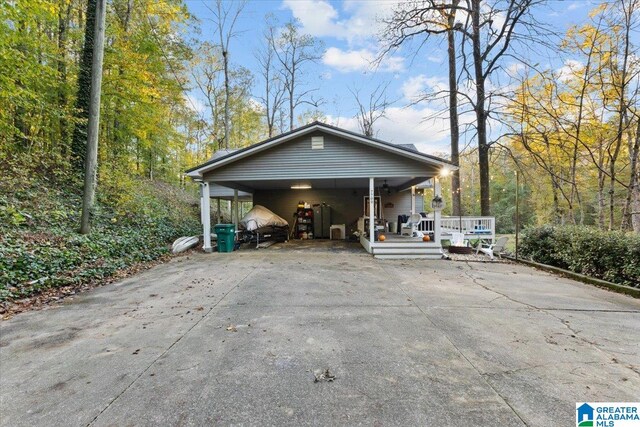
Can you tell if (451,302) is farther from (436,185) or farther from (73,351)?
(436,185)

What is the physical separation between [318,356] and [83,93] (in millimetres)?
11754

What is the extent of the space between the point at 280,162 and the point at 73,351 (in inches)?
280

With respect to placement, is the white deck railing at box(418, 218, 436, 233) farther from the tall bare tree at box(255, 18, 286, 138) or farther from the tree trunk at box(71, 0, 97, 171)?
the tall bare tree at box(255, 18, 286, 138)

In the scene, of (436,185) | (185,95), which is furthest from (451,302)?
(185,95)

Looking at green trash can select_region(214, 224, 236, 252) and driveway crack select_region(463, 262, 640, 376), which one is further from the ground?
green trash can select_region(214, 224, 236, 252)

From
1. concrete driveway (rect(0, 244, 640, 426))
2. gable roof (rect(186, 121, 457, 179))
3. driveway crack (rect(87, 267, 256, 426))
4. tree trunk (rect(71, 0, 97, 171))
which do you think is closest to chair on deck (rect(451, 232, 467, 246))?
gable roof (rect(186, 121, 457, 179))

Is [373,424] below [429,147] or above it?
below

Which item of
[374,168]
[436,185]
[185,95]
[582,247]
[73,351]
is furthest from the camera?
[185,95]

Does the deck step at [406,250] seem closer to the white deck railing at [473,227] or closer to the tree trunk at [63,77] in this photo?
the white deck railing at [473,227]

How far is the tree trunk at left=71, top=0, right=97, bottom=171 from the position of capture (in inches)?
349

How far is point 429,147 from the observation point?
952 inches

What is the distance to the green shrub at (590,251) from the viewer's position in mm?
5117

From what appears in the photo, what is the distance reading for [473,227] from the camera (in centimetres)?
1128

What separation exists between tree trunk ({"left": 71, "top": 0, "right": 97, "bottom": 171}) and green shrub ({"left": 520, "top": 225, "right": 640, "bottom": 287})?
14.2m
